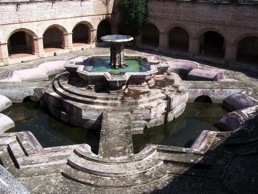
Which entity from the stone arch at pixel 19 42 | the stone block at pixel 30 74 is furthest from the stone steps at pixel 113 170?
the stone arch at pixel 19 42

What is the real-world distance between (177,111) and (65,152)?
19.8ft

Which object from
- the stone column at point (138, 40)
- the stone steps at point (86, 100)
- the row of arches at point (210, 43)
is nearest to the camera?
the stone steps at point (86, 100)

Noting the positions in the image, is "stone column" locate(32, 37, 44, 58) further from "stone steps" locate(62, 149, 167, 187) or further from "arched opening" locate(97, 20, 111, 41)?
"stone steps" locate(62, 149, 167, 187)

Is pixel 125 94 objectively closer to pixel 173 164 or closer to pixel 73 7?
pixel 173 164

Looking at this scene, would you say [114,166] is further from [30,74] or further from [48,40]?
[48,40]

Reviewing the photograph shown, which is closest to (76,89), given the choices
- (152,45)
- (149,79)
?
(149,79)

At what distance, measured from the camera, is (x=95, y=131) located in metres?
12.5

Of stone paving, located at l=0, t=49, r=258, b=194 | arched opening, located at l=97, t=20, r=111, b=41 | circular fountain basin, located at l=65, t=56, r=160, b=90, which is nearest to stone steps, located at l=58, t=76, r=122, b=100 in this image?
circular fountain basin, located at l=65, t=56, r=160, b=90

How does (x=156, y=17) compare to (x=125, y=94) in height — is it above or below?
above

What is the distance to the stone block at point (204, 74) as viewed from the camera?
691 inches

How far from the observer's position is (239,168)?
9.08m

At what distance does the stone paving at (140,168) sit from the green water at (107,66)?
5.82m

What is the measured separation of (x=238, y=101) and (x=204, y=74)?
397cm

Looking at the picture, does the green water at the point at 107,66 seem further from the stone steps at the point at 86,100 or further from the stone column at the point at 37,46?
the stone column at the point at 37,46
